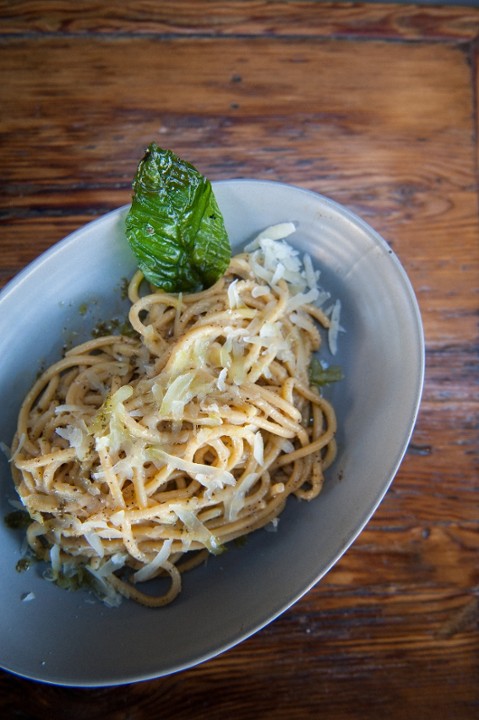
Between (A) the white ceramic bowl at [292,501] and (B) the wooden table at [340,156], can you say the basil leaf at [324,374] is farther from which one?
(B) the wooden table at [340,156]

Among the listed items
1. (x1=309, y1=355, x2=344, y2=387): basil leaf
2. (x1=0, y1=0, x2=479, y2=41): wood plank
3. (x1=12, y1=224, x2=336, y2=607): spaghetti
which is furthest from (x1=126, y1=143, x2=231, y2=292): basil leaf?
(x1=0, y1=0, x2=479, y2=41): wood plank

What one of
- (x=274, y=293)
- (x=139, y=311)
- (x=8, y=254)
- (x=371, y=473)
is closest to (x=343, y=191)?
(x=274, y=293)

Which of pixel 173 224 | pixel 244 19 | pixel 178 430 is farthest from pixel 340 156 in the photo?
pixel 178 430

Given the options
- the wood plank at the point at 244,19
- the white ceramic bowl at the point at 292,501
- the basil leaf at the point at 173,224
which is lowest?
the white ceramic bowl at the point at 292,501

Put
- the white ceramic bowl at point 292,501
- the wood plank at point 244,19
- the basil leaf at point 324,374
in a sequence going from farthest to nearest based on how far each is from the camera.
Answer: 1. the wood plank at point 244,19
2. the basil leaf at point 324,374
3. the white ceramic bowl at point 292,501

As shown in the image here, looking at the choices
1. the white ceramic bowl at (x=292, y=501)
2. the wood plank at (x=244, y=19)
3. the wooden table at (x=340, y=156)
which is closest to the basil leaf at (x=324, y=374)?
the white ceramic bowl at (x=292, y=501)

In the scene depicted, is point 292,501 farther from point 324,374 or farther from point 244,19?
point 244,19

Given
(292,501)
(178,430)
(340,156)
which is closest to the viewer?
(178,430)

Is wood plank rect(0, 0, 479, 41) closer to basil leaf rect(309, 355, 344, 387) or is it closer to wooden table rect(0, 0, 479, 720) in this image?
wooden table rect(0, 0, 479, 720)
